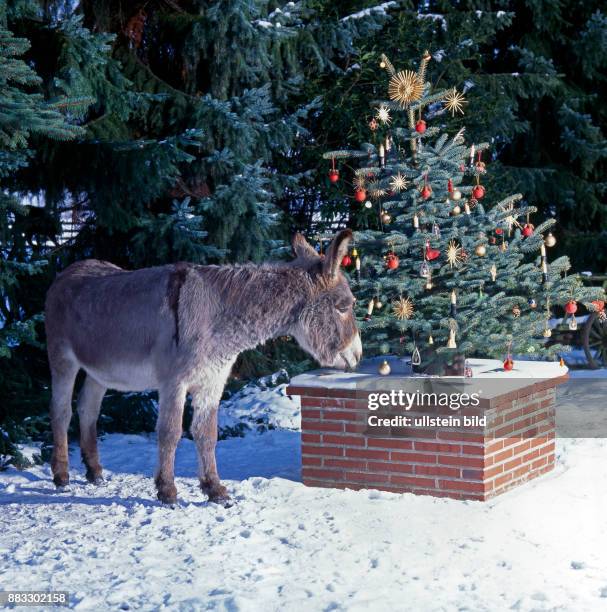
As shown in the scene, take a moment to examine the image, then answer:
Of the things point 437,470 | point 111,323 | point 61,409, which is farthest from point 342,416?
point 61,409

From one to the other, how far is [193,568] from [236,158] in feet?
20.3

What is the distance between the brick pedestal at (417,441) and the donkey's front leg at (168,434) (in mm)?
1129

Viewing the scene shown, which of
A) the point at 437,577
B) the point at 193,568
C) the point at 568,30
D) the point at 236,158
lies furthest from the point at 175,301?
the point at 568,30

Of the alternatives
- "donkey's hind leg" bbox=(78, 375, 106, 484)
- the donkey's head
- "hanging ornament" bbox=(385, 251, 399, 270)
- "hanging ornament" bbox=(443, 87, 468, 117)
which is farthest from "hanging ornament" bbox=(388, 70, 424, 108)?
"donkey's hind leg" bbox=(78, 375, 106, 484)

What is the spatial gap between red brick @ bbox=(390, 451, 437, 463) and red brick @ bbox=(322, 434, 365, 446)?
11.1 inches

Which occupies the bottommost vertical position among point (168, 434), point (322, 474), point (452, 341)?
point (322, 474)

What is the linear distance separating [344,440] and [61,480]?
2.39 metres

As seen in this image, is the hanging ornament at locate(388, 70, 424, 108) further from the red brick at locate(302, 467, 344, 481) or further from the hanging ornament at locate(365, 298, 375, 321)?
the red brick at locate(302, 467, 344, 481)

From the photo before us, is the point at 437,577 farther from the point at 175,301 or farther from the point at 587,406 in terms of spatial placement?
the point at 587,406

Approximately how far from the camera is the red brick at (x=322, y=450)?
7.56 metres

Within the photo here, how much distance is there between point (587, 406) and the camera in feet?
38.3

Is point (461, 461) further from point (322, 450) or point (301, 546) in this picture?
point (301, 546)

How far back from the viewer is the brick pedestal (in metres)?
7.14

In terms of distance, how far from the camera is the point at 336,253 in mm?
6707
